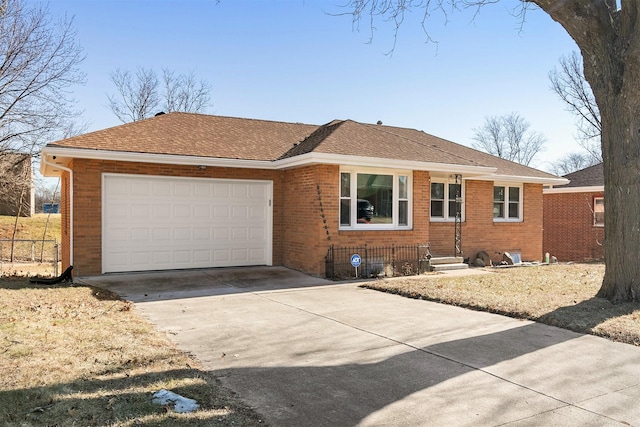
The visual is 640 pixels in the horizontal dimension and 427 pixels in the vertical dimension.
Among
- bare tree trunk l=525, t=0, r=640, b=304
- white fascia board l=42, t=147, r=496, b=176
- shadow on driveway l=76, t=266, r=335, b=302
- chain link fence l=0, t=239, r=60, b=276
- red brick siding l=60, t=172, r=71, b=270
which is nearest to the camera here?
bare tree trunk l=525, t=0, r=640, b=304

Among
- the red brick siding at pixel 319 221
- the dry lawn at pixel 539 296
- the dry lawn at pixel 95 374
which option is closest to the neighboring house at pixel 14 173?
the red brick siding at pixel 319 221

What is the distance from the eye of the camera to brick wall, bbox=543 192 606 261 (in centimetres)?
2184

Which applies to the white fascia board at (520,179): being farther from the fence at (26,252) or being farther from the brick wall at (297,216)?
the fence at (26,252)

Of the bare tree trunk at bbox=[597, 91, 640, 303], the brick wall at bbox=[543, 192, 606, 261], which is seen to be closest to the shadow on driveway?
the bare tree trunk at bbox=[597, 91, 640, 303]

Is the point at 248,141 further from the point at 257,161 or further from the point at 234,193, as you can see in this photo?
the point at 234,193

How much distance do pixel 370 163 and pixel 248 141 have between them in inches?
170

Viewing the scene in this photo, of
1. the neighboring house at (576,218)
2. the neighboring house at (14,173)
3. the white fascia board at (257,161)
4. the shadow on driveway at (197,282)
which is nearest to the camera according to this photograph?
the shadow on driveway at (197,282)

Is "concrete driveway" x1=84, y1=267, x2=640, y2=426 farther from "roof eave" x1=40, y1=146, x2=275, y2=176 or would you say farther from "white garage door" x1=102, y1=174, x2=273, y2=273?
"roof eave" x1=40, y1=146, x2=275, y2=176

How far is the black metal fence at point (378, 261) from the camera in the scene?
40.8 feet

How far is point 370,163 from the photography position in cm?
1250

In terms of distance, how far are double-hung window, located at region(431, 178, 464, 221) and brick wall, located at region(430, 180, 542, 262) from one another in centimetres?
33

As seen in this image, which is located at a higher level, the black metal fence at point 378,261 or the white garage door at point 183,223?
the white garage door at point 183,223

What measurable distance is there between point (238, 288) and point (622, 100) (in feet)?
27.7

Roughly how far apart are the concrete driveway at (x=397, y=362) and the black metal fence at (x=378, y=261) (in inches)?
116
